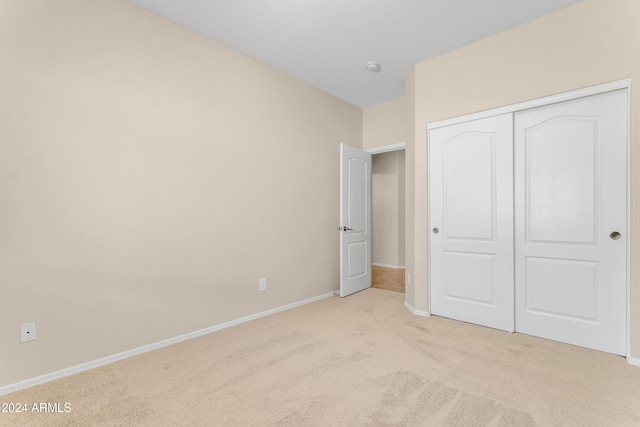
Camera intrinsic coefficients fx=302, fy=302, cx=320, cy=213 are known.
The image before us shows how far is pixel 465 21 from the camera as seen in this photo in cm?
261

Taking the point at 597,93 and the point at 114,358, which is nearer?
A: the point at 114,358

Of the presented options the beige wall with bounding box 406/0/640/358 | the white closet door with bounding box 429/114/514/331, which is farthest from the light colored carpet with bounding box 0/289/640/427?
the beige wall with bounding box 406/0/640/358

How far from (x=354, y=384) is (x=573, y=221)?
2.21 meters

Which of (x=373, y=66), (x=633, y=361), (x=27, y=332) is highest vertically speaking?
(x=373, y=66)

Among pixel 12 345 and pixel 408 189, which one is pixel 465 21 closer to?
pixel 408 189

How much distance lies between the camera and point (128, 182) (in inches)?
92.6

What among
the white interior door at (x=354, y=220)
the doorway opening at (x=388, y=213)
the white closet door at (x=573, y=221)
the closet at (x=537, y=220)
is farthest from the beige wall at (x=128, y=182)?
the doorway opening at (x=388, y=213)

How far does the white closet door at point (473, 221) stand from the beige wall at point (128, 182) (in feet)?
5.50

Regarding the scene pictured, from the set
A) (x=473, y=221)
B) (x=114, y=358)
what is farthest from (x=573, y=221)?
(x=114, y=358)

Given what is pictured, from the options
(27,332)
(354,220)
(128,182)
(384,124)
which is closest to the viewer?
(27,332)

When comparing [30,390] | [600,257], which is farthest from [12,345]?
[600,257]

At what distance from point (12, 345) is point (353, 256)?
11.0 ft

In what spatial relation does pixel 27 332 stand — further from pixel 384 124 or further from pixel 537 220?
pixel 384 124

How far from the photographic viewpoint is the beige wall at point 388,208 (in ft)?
19.3
